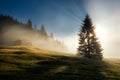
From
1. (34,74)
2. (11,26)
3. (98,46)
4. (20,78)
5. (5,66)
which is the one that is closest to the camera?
(20,78)

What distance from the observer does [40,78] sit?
33.4 m

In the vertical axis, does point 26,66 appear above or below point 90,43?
below

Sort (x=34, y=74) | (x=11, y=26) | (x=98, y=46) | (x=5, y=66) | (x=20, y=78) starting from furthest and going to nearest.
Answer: (x=11, y=26) < (x=98, y=46) < (x=5, y=66) < (x=34, y=74) < (x=20, y=78)

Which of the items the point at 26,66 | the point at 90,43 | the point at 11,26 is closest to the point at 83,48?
the point at 90,43

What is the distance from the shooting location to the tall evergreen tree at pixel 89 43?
74.5m

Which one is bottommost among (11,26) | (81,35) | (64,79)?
(64,79)

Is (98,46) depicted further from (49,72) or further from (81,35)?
(49,72)

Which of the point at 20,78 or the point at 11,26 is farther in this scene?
the point at 11,26

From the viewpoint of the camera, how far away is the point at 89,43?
250 ft

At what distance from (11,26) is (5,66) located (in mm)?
163536

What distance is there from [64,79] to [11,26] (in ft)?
569

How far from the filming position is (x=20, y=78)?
32.5m

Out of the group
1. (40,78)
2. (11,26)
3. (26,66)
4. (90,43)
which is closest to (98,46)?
(90,43)

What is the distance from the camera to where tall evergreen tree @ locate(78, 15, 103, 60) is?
74.5 meters
